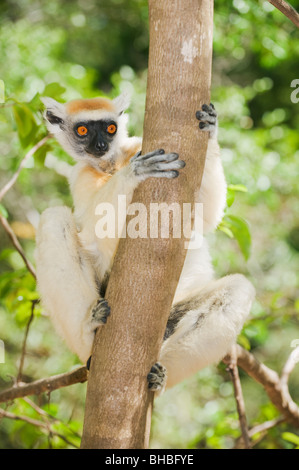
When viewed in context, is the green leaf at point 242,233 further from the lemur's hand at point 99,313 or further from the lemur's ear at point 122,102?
the lemur's ear at point 122,102

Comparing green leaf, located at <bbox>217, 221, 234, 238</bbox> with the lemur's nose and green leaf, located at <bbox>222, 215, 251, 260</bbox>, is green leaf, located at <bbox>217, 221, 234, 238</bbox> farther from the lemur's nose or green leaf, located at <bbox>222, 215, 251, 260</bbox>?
the lemur's nose

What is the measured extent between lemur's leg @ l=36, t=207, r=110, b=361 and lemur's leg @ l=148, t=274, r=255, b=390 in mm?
532

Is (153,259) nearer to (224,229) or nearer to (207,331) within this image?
(207,331)

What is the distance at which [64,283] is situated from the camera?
3.03 m

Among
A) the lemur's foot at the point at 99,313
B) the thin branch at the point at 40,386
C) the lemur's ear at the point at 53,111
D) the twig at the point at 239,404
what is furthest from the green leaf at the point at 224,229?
the lemur's ear at the point at 53,111

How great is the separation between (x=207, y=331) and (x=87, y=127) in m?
1.77

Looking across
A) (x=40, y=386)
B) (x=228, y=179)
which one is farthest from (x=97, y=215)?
(x=228, y=179)

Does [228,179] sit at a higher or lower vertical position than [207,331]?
higher

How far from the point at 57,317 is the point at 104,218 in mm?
694

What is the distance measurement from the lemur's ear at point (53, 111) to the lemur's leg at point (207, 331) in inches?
70.3

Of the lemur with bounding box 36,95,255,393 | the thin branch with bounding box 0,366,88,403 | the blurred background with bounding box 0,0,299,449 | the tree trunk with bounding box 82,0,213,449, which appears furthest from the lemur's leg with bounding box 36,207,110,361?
the blurred background with bounding box 0,0,299,449

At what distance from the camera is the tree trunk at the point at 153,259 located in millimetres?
2174
